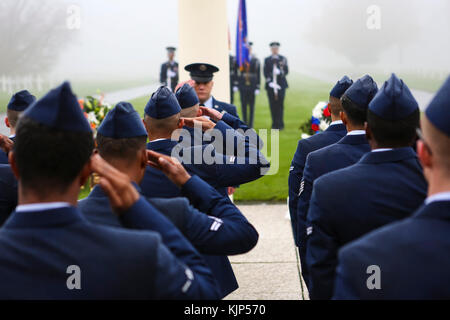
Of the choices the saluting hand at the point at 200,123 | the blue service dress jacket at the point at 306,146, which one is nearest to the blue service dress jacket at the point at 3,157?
the saluting hand at the point at 200,123

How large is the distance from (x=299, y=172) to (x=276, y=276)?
5.51ft

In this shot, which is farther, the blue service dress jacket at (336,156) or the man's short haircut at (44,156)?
the blue service dress jacket at (336,156)

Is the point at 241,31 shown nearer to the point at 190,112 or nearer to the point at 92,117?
the point at 92,117

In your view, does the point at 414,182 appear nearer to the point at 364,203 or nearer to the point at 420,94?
the point at 364,203

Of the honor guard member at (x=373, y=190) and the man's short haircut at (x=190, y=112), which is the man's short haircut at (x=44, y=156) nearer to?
the honor guard member at (x=373, y=190)

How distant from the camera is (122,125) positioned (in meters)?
2.35

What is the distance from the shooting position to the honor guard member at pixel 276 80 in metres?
17.2

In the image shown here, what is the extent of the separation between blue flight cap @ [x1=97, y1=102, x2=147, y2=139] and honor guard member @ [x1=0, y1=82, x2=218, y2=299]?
616 millimetres

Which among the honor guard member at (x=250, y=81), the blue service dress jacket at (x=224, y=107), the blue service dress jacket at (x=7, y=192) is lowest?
the honor guard member at (x=250, y=81)

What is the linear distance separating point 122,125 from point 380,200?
44.2 inches

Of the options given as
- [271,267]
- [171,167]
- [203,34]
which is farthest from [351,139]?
[203,34]

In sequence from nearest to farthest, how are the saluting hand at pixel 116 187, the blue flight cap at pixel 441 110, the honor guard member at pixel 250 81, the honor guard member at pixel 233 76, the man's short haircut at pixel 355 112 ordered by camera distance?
the blue flight cap at pixel 441 110, the saluting hand at pixel 116 187, the man's short haircut at pixel 355 112, the honor guard member at pixel 233 76, the honor guard member at pixel 250 81

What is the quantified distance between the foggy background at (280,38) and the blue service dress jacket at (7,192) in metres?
16.2
